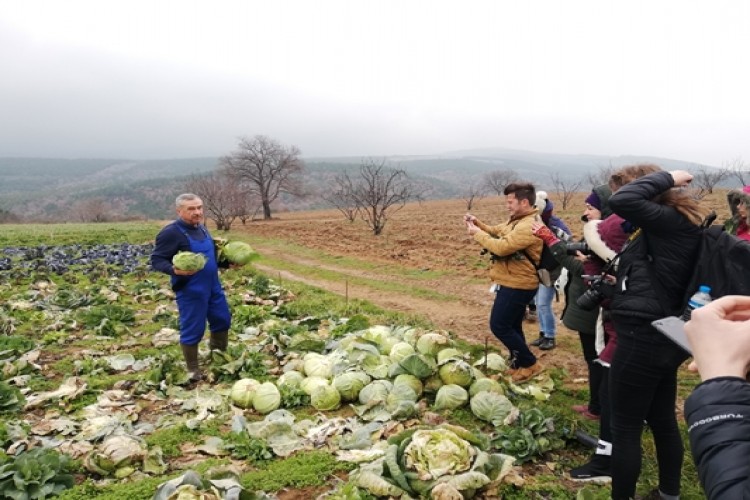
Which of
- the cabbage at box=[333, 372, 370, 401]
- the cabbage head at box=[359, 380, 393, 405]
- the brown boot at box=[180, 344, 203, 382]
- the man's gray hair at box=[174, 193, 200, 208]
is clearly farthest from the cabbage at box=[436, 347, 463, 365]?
the man's gray hair at box=[174, 193, 200, 208]

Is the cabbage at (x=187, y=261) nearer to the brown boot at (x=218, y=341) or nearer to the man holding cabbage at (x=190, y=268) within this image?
the man holding cabbage at (x=190, y=268)

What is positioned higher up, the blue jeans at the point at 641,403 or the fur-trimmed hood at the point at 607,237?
the fur-trimmed hood at the point at 607,237

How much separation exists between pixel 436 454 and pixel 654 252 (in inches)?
78.9

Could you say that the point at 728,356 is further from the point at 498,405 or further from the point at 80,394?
the point at 80,394

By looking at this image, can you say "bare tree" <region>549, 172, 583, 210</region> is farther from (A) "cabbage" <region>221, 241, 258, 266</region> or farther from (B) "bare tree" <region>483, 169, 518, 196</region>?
(A) "cabbage" <region>221, 241, 258, 266</region>

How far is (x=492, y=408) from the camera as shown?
14.8ft

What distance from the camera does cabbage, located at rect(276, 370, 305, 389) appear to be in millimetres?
5215

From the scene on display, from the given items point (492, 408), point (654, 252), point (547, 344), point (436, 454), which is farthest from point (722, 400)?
point (547, 344)

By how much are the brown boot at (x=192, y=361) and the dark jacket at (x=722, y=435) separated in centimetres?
531

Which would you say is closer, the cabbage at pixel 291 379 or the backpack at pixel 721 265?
the backpack at pixel 721 265

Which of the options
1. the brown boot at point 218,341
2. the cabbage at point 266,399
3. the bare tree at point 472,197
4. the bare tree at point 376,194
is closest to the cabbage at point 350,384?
the cabbage at point 266,399

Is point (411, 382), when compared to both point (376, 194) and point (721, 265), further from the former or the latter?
point (376, 194)

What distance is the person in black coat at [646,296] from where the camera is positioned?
2.80m

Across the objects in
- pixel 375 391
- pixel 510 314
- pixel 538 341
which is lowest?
pixel 538 341
